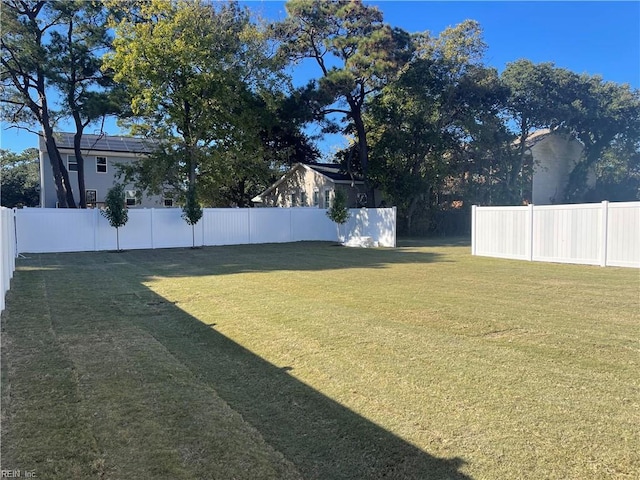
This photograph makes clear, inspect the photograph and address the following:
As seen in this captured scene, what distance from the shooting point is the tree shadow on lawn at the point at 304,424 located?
2.78 m

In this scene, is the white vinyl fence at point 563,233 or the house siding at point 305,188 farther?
the house siding at point 305,188

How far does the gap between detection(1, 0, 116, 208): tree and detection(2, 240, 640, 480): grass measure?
61.6 feet

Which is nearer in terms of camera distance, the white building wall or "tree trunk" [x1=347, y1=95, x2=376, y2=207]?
"tree trunk" [x1=347, y1=95, x2=376, y2=207]

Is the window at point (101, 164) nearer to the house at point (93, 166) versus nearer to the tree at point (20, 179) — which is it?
the house at point (93, 166)

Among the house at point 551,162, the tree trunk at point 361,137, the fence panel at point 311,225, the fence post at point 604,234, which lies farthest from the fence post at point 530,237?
the house at point 551,162

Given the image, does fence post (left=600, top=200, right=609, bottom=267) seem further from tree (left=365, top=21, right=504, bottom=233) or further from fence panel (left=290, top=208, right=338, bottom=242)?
tree (left=365, top=21, right=504, bottom=233)

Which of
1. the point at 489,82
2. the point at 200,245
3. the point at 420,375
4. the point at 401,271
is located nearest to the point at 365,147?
the point at 489,82

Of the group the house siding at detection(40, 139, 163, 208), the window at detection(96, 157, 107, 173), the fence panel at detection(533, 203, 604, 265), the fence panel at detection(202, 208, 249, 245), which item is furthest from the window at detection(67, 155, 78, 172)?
the fence panel at detection(533, 203, 604, 265)

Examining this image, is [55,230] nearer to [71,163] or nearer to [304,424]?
[71,163]

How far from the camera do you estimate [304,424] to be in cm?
335

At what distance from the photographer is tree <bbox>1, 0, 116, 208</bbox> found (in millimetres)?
21797

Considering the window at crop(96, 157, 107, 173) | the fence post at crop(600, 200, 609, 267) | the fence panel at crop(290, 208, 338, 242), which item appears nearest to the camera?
the fence post at crop(600, 200, 609, 267)

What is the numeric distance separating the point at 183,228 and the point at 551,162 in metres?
27.2

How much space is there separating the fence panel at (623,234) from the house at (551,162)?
2165 cm
